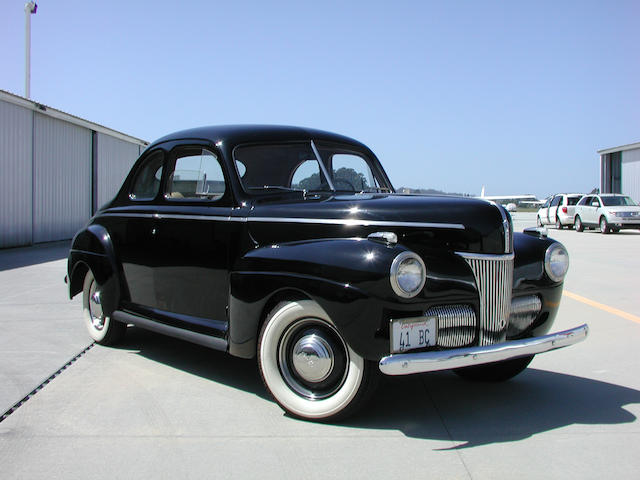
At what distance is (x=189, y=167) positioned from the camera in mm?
4582

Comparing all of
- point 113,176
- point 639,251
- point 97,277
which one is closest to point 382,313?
point 97,277

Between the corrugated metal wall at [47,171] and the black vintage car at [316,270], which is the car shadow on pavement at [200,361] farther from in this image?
the corrugated metal wall at [47,171]

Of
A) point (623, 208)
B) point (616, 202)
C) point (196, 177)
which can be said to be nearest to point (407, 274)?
point (196, 177)

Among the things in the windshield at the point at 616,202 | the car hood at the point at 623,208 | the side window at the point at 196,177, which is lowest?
the side window at the point at 196,177

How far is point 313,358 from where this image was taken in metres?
3.37

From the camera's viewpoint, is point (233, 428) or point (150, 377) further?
point (150, 377)

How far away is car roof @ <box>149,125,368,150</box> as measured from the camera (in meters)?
4.39

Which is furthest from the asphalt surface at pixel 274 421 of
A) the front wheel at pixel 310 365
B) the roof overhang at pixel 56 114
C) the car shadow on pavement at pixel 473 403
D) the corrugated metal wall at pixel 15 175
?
the roof overhang at pixel 56 114

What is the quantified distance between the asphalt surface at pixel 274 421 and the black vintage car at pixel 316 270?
316mm

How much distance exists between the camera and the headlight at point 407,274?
306 cm

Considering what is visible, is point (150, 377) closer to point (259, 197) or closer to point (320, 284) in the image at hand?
point (259, 197)

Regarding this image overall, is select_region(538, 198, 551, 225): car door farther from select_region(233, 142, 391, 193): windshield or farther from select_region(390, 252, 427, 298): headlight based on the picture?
select_region(390, 252, 427, 298): headlight

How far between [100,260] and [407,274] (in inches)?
116

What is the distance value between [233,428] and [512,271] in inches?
72.3
